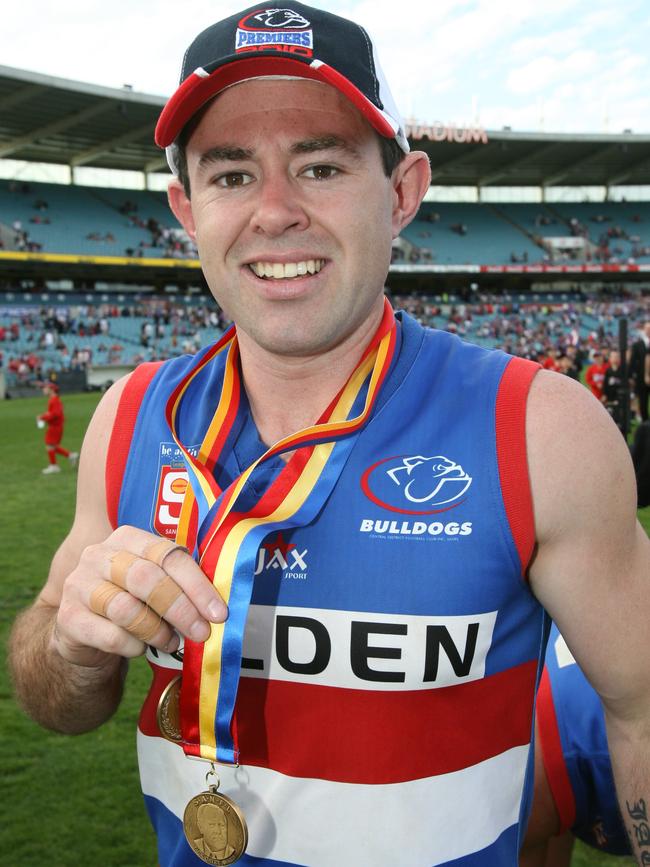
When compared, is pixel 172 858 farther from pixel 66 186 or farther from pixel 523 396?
pixel 66 186

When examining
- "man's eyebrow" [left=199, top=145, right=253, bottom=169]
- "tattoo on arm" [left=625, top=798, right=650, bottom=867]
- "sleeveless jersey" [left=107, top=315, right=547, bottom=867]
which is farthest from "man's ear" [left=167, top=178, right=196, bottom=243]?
"tattoo on arm" [left=625, top=798, right=650, bottom=867]

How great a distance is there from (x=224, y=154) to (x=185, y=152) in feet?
0.46

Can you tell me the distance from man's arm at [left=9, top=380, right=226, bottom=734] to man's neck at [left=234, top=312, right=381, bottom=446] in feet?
1.08

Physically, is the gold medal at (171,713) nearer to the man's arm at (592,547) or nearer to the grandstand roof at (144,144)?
the man's arm at (592,547)

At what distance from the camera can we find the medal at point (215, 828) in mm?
1268

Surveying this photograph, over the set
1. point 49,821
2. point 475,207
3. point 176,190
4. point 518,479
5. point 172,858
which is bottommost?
point 49,821

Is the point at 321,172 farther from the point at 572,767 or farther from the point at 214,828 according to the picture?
the point at 572,767

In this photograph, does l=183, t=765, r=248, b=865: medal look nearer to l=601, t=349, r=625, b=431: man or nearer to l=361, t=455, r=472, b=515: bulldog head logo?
l=361, t=455, r=472, b=515: bulldog head logo

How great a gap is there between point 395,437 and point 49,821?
10.1 ft

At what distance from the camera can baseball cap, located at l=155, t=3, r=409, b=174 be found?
1353 mm

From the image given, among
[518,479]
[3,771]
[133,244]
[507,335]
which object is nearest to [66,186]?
[133,244]

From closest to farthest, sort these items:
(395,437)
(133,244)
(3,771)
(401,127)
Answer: (395,437)
(401,127)
(3,771)
(133,244)

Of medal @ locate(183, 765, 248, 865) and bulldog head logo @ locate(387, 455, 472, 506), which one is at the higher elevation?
bulldog head logo @ locate(387, 455, 472, 506)

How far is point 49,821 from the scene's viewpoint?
→ 352 centimetres
